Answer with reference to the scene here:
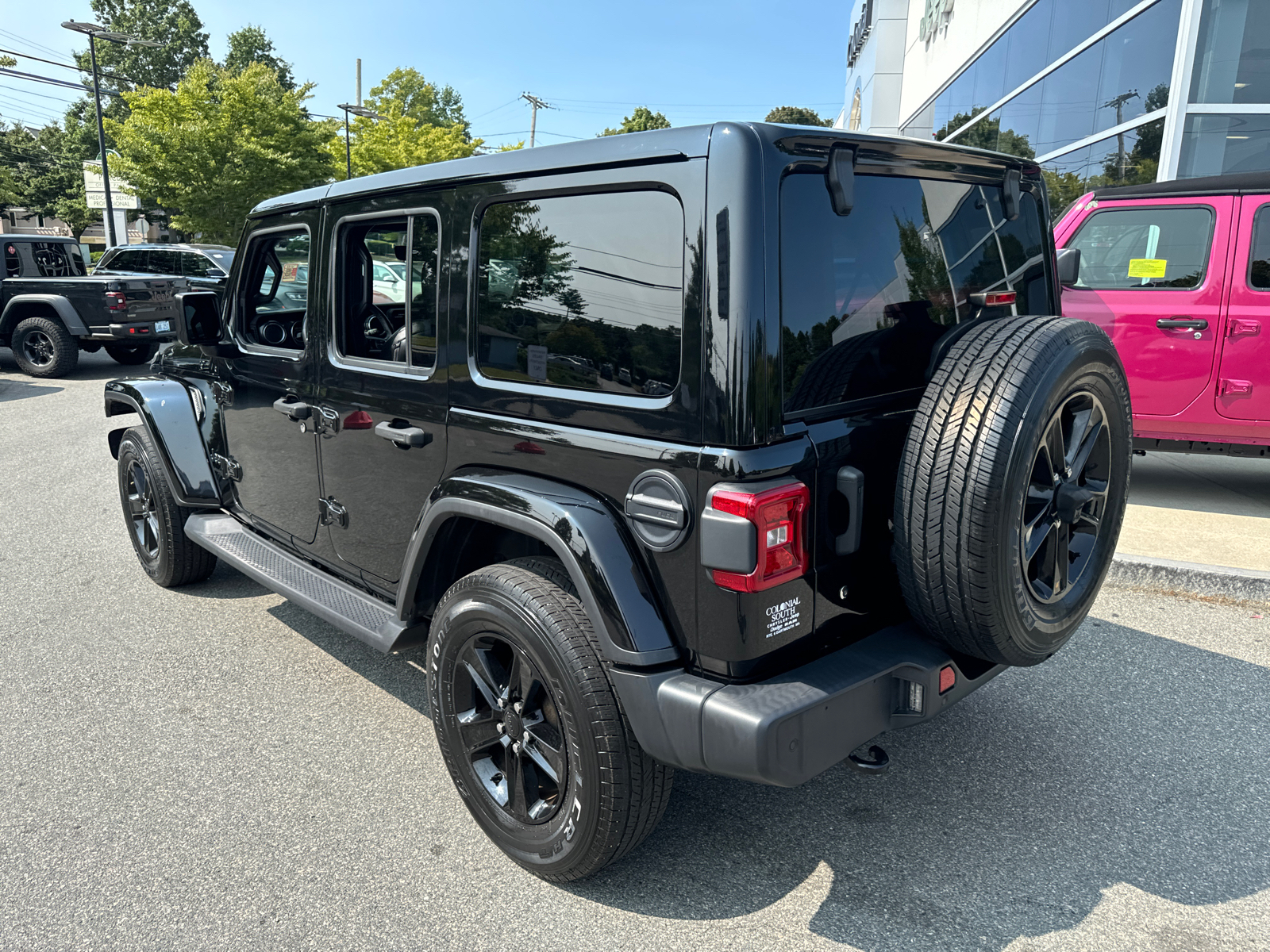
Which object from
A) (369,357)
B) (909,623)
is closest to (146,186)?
(369,357)

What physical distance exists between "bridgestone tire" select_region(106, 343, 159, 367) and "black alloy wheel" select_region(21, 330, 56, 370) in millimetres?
816

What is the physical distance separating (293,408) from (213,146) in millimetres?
28630

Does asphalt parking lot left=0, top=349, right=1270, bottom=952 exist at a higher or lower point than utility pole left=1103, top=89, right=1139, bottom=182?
lower

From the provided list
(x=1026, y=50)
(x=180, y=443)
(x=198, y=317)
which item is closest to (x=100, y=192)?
(x=1026, y=50)

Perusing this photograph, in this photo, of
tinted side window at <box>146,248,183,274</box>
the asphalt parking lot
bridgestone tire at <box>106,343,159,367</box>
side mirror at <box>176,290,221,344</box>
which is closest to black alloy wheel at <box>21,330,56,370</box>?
bridgestone tire at <box>106,343,159,367</box>

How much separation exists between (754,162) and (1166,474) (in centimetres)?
621

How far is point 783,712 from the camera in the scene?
2035 mm

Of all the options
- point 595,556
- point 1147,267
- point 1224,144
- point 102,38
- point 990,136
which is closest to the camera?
point 595,556

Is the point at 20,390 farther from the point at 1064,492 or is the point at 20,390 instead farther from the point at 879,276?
the point at 1064,492

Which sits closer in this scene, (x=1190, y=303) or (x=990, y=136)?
(x=1190, y=303)

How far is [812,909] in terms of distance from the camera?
2396mm

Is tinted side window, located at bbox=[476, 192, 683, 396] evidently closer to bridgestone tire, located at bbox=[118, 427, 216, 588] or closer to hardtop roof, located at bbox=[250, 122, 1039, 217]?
hardtop roof, located at bbox=[250, 122, 1039, 217]

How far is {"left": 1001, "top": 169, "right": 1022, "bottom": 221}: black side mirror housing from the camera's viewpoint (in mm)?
2872

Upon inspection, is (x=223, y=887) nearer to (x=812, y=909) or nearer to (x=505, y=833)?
(x=505, y=833)
